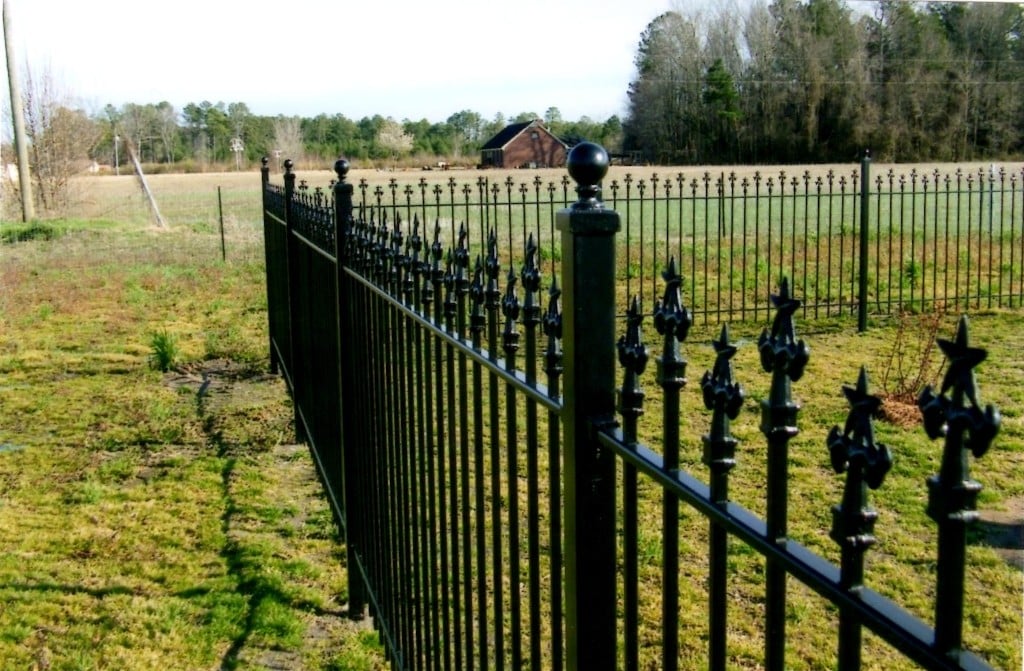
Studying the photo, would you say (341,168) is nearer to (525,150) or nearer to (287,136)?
(525,150)

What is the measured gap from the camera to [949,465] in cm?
80

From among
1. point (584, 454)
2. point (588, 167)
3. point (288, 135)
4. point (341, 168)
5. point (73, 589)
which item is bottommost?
point (73, 589)

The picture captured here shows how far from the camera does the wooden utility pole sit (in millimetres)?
23906

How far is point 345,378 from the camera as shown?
3.70 metres

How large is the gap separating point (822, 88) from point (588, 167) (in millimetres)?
39452

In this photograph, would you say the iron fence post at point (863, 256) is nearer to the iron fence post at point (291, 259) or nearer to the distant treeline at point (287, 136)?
the iron fence post at point (291, 259)

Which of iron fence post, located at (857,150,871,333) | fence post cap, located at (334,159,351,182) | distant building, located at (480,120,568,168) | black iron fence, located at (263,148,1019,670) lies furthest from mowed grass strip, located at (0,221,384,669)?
distant building, located at (480,120,568,168)

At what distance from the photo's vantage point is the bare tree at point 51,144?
2703 cm

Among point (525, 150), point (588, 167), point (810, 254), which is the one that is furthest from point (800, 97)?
point (588, 167)

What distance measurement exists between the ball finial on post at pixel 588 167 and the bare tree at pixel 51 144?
28796mm

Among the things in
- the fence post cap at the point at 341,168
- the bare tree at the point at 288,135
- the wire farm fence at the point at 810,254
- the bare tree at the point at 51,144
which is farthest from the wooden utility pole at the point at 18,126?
the fence post cap at the point at 341,168

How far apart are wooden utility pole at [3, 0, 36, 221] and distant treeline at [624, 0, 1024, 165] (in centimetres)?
1813

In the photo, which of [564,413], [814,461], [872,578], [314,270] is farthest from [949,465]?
[814,461]

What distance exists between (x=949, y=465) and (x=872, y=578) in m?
3.98
